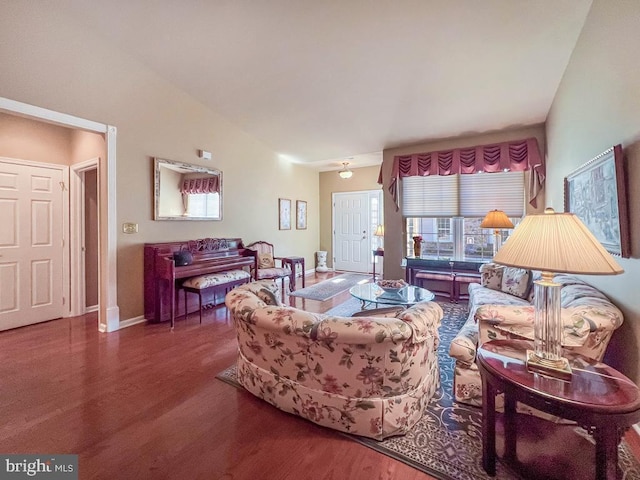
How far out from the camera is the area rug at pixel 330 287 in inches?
197

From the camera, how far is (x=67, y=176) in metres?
3.83

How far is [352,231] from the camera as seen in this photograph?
7.42 m

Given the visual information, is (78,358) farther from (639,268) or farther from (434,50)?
(434,50)

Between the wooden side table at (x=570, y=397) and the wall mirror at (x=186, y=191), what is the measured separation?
13.0ft

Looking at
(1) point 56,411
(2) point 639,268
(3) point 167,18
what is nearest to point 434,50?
(2) point 639,268

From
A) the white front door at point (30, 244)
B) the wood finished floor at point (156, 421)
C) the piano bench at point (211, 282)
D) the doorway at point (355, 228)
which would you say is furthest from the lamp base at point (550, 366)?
the doorway at point (355, 228)


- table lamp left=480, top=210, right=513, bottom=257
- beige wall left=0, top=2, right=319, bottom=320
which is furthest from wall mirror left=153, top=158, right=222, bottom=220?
table lamp left=480, top=210, right=513, bottom=257

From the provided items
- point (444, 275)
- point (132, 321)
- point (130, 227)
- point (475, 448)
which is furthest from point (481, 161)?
point (132, 321)

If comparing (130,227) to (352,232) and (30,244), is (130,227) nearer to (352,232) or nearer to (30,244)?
(30,244)

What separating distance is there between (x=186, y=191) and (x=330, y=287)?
3.10 m

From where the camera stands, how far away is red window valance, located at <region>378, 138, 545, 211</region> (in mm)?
4168

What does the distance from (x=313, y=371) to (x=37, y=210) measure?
4.14 m

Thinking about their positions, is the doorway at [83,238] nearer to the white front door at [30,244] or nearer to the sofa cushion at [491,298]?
the white front door at [30,244]

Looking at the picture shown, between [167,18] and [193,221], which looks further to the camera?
[193,221]
